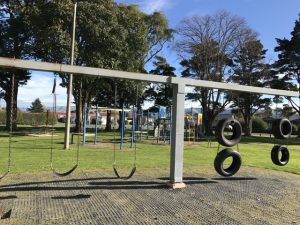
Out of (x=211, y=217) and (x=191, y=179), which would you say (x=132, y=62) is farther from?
(x=211, y=217)

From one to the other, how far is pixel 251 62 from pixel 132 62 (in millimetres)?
16384

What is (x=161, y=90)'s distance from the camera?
49.1 metres

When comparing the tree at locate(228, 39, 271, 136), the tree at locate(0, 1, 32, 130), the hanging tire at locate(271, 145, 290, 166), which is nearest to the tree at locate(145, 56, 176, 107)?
the tree at locate(228, 39, 271, 136)

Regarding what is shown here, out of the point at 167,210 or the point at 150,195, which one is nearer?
the point at 167,210

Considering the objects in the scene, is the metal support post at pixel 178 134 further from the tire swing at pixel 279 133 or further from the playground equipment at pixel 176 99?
the tire swing at pixel 279 133

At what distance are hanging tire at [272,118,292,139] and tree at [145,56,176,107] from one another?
37103 mm

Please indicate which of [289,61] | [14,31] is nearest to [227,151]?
[14,31]

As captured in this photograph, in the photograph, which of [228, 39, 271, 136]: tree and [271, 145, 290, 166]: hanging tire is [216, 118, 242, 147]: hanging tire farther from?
[228, 39, 271, 136]: tree

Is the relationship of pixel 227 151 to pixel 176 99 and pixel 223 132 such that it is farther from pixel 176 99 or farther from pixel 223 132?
pixel 176 99

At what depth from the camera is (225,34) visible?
42125mm

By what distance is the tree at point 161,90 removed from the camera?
48.8m

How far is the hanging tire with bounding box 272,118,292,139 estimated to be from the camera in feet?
33.3

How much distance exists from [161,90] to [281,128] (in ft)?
128

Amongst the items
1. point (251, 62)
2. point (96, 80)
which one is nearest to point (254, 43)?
point (251, 62)
